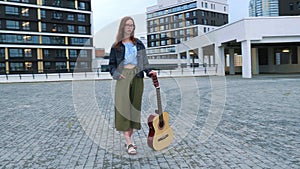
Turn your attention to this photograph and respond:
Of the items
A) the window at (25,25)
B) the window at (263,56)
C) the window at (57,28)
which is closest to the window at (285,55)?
the window at (263,56)

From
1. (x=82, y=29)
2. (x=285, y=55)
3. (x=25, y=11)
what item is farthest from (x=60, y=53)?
(x=285, y=55)

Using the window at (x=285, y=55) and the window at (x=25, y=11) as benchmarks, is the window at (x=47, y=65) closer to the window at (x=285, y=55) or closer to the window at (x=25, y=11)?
the window at (x=25, y=11)

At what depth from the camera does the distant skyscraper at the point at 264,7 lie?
50.6 m

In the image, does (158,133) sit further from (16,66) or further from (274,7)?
(274,7)

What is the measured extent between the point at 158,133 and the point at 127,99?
63cm

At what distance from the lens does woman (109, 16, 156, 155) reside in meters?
3.86

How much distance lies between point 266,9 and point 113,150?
56266mm

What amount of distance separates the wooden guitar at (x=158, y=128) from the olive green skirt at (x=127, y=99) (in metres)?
0.22

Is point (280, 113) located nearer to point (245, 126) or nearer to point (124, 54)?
point (245, 126)

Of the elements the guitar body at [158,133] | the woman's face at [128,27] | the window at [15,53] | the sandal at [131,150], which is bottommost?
the sandal at [131,150]

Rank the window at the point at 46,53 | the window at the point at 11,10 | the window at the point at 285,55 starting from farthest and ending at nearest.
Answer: the window at the point at 46,53 → the window at the point at 11,10 → the window at the point at 285,55

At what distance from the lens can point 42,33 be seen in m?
53.0

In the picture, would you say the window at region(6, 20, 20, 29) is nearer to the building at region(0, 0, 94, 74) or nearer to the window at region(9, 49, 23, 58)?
the building at region(0, 0, 94, 74)

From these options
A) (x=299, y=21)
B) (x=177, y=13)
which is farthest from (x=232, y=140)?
(x=177, y=13)
